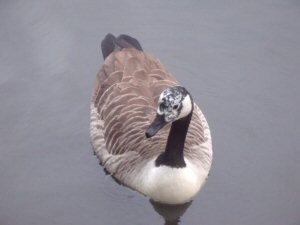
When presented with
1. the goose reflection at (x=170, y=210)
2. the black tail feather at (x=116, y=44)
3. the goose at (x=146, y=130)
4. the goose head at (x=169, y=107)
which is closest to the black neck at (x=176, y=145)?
the goose at (x=146, y=130)

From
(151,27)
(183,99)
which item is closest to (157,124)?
(183,99)

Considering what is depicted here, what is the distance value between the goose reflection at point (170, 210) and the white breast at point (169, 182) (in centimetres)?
9

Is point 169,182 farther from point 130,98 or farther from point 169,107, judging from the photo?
point 130,98

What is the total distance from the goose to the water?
0.97 ft

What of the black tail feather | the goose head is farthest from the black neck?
the black tail feather

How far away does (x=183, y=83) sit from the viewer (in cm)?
895

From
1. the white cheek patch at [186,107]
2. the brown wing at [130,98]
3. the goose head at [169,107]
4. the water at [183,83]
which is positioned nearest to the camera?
the goose head at [169,107]

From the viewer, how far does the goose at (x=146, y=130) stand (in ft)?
22.7

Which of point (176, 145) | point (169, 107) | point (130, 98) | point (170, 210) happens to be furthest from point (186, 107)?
point (170, 210)

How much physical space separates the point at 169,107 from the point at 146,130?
412mm

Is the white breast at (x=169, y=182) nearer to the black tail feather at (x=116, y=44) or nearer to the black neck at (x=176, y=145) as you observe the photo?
the black neck at (x=176, y=145)

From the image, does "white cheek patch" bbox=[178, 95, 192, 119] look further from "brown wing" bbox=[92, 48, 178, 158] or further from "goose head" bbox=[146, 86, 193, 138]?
"brown wing" bbox=[92, 48, 178, 158]

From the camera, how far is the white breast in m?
7.13

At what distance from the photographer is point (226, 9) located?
10133 mm
